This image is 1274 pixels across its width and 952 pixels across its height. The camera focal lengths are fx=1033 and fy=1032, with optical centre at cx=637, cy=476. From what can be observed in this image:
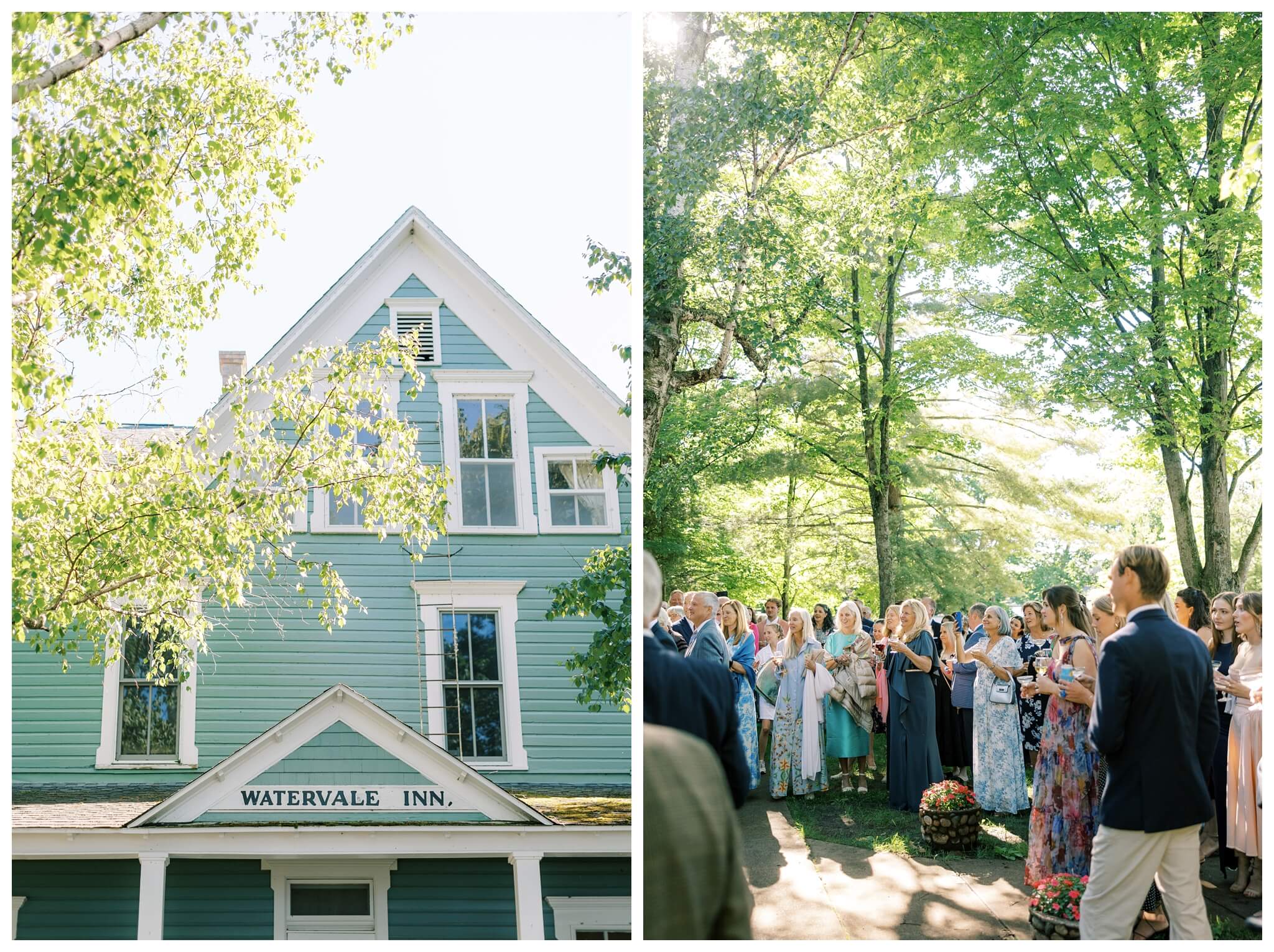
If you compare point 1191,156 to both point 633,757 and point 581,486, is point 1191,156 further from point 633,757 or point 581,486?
point 633,757

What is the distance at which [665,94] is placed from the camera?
3.38 m

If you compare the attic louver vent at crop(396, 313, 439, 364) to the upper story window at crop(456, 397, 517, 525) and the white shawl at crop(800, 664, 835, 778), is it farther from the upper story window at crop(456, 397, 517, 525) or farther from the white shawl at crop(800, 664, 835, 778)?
the white shawl at crop(800, 664, 835, 778)

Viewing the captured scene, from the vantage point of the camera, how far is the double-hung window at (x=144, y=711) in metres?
3.57

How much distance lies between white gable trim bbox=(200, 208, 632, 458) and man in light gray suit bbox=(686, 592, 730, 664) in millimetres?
708

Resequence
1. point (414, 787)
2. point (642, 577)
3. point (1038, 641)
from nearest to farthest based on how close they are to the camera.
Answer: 1. point (642, 577)
2. point (414, 787)
3. point (1038, 641)

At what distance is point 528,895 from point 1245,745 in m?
2.41

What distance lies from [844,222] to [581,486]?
1.28 metres

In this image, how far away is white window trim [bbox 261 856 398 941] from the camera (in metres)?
3.53

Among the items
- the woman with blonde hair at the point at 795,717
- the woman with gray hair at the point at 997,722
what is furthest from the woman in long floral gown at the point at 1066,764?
the woman with blonde hair at the point at 795,717

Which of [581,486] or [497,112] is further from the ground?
[497,112]

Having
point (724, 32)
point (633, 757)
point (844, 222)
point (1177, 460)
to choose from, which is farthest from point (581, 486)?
point (1177, 460)

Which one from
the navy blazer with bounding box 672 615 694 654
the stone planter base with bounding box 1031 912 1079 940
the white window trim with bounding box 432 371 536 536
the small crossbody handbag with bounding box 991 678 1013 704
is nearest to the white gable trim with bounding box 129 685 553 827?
the white window trim with bounding box 432 371 536 536

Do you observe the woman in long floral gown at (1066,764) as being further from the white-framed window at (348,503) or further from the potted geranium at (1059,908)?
the white-framed window at (348,503)

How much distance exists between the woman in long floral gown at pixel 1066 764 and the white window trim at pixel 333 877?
6.97 feet
